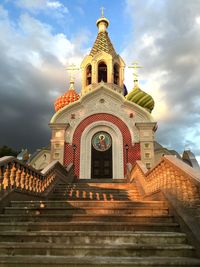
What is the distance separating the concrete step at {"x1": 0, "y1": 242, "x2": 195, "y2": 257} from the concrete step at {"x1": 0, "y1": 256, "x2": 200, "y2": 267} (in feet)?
0.67

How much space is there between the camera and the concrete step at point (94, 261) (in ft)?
11.9

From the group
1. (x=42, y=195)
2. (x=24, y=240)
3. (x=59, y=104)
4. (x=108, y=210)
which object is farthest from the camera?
(x=59, y=104)

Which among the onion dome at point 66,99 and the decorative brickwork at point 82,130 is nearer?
the decorative brickwork at point 82,130

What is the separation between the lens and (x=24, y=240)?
14.6 feet

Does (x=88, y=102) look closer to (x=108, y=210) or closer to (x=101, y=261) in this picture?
(x=108, y=210)

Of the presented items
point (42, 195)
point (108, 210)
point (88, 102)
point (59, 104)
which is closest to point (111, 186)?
point (42, 195)

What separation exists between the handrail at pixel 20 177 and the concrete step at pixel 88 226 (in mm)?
1532

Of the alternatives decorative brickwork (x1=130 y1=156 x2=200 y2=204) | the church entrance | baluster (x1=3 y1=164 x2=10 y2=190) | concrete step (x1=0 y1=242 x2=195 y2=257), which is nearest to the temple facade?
the church entrance

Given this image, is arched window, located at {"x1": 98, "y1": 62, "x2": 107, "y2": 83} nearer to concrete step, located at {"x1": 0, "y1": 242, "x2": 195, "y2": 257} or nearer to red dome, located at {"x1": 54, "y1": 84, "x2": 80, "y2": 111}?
red dome, located at {"x1": 54, "y1": 84, "x2": 80, "y2": 111}

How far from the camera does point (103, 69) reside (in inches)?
973

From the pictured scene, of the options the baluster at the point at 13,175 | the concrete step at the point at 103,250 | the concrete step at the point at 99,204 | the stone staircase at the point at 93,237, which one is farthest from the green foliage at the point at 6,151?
the concrete step at the point at 103,250

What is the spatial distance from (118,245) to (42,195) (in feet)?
16.6

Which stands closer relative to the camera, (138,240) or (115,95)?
(138,240)

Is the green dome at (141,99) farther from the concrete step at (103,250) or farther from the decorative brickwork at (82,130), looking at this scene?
the concrete step at (103,250)
